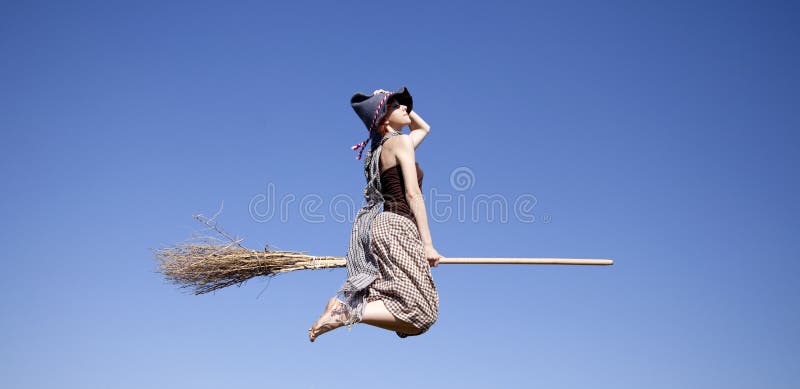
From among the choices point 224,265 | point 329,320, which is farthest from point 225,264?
point 329,320

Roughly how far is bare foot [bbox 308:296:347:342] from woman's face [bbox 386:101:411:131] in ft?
3.77

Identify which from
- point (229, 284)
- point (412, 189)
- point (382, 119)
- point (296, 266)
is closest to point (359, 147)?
point (382, 119)

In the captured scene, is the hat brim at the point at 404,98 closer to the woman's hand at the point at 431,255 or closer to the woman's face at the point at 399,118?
the woman's face at the point at 399,118

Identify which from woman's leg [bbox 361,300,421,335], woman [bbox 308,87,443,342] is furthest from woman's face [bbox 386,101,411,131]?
woman's leg [bbox 361,300,421,335]

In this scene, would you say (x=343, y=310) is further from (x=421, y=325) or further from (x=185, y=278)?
(x=185, y=278)

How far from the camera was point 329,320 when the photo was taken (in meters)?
4.36

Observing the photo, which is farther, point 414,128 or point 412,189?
point 414,128

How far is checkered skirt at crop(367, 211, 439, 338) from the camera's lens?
173 inches

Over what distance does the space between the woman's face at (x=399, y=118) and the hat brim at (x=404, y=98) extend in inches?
2.8

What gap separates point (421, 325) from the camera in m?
4.44

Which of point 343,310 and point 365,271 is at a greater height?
point 365,271

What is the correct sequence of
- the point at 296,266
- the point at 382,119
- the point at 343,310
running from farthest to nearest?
the point at 296,266, the point at 382,119, the point at 343,310

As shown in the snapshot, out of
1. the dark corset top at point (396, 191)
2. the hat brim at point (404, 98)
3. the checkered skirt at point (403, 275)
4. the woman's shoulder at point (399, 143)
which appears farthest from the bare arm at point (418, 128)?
the checkered skirt at point (403, 275)

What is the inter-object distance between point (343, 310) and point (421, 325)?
44 centimetres
